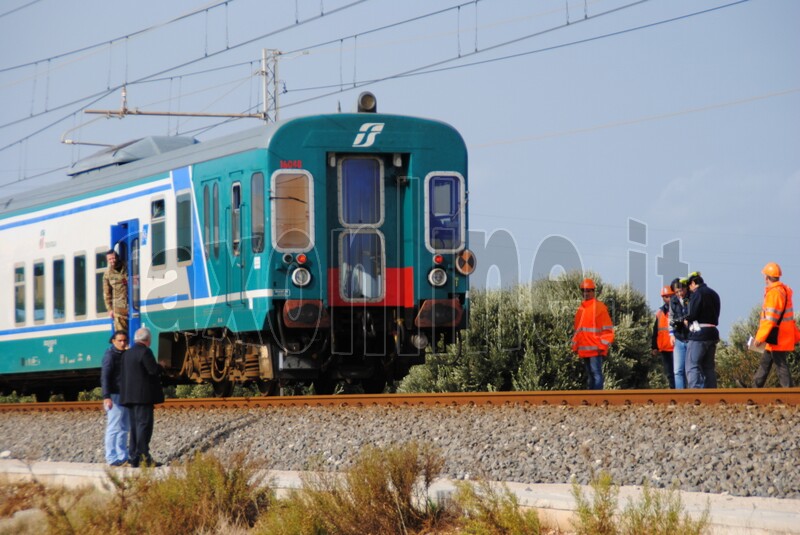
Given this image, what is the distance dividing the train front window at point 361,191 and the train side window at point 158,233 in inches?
114

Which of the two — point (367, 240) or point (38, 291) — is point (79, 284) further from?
point (367, 240)

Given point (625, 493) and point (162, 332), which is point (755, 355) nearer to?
point (162, 332)

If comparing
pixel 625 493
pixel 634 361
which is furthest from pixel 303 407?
pixel 634 361

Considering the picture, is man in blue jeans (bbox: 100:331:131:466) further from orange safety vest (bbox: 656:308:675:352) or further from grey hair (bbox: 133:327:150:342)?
orange safety vest (bbox: 656:308:675:352)

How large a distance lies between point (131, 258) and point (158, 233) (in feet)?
2.93

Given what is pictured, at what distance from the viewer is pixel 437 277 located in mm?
14383

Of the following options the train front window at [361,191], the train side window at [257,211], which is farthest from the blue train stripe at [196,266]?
the train front window at [361,191]

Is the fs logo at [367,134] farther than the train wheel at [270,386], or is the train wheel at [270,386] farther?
the train wheel at [270,386]

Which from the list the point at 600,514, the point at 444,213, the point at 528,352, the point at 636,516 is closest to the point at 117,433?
the point at 444,213

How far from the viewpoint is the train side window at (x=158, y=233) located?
51.6 ft

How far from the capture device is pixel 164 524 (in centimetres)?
862

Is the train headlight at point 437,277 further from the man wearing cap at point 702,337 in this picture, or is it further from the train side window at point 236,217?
the man wearing cap at point 702,337

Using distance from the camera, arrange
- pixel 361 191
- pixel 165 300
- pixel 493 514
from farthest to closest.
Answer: pixel 165 300 → pixel 361 191 → pixel 493 514

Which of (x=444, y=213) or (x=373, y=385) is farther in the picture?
(x=373, y=385)
